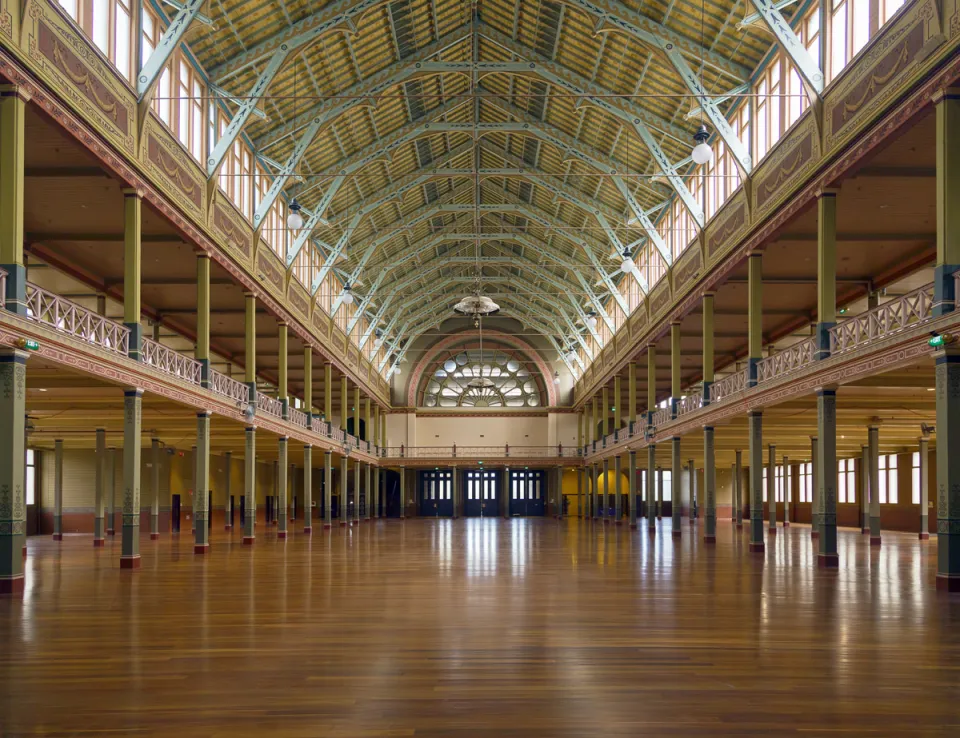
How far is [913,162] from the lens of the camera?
20.2m

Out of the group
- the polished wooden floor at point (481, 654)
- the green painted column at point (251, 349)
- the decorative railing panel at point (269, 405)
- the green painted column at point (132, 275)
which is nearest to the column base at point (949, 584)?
the polished wooden floor at point (481, 654)

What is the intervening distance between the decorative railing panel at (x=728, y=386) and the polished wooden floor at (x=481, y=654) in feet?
32.5

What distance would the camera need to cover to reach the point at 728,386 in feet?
96.5

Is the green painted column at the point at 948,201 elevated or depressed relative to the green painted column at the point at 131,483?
elevated

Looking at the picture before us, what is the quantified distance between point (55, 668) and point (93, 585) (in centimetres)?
873

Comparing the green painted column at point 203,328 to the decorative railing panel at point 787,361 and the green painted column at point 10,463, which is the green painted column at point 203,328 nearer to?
the green painted column at point 10,463

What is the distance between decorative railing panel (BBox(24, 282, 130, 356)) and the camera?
16.5 meters

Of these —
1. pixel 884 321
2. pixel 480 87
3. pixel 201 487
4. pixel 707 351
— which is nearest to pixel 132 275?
pixel 201 487

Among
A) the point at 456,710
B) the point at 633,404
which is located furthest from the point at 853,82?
the point at 633,404

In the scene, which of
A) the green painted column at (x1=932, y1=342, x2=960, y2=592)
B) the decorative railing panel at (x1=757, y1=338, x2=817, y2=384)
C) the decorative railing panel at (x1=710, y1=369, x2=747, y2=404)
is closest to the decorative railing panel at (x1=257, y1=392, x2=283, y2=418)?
the decorative railing panel at (x1=710, y1=369, x2=747, y2=404)

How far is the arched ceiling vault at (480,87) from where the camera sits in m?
26.2

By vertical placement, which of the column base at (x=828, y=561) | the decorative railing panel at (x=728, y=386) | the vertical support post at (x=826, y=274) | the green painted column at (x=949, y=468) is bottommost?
the column base at (x=828, y=561)

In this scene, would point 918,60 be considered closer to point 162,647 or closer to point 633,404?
point 162,647

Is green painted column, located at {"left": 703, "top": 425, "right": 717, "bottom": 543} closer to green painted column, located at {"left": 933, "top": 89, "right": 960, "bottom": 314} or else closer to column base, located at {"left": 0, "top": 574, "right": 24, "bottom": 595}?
green painted column, located at {"left": 933, "top": 89, "right": 960, "bottom": 314}
